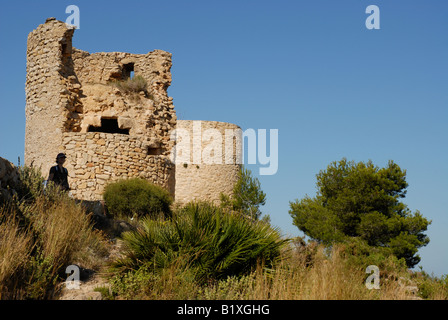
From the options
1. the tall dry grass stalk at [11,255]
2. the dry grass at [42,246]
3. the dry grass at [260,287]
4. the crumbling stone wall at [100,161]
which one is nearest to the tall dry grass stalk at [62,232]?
the dry grass at [42,246]

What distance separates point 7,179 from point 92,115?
26.3 ft

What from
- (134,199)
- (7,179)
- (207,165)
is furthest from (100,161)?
(207,165)

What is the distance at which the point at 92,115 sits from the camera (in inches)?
653

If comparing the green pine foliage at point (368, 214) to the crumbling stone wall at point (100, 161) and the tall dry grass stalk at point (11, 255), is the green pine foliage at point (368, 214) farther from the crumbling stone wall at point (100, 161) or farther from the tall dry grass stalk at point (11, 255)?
the tall dry grass stalk at point (11, 255)

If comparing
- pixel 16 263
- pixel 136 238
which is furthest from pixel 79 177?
pixel 16 263

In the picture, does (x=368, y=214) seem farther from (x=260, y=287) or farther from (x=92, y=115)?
(x=260, y=287)

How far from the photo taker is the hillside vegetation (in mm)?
6262

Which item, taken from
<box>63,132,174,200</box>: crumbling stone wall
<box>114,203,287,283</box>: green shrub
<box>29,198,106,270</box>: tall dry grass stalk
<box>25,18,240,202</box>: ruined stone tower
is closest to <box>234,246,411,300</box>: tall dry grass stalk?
<box>114,203,287,283</box>: green shrub

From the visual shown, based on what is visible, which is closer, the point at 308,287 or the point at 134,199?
the point at 308,287

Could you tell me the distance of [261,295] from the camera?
20.0 ft

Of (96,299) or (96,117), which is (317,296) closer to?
(96,299)

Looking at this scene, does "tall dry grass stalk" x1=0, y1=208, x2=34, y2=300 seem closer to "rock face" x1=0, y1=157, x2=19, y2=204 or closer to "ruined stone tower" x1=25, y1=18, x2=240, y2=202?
"rock face" x1=0, y1=157, x2=19, y2=204

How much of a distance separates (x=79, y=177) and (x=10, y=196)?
6972mm
